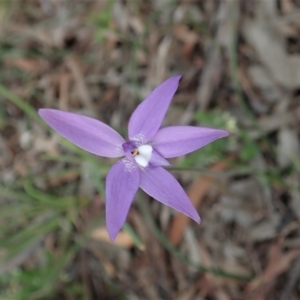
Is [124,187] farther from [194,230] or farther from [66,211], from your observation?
[66,211]

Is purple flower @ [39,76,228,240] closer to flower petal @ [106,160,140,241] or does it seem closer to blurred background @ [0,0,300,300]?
flower petal @ [106,160,140,241]

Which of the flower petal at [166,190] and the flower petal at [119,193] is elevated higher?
the flower petal at [166,190]

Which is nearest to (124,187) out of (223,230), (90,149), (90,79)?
(90,149)

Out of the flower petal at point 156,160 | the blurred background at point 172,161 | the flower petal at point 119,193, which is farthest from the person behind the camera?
the blurred background at point 172,161

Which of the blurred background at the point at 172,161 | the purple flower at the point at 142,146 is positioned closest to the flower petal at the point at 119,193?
the purple flower at the point at 142,146

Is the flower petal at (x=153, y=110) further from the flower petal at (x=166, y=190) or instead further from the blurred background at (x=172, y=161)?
the blurred background at (x=172, y=161)

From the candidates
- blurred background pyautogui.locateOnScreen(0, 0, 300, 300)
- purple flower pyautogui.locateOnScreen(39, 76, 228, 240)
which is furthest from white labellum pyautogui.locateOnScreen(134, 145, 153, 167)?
blurred background pyautogui.locateOnScreen(0, 0, 300, 300)
